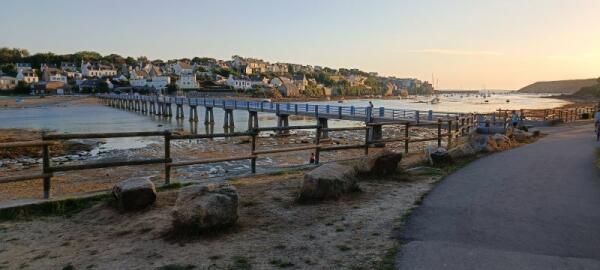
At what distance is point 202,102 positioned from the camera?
6256cm

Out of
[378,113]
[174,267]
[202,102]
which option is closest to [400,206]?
[174,267]

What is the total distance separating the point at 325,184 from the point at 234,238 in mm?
2369

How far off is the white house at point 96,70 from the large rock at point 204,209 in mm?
175045

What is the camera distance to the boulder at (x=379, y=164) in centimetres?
1006

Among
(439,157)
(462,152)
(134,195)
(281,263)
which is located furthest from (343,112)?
(281,263)

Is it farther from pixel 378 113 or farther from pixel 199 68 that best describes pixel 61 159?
pixel 199 68

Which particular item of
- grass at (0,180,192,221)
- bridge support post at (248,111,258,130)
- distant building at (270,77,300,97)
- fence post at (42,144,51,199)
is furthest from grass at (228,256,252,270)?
distant building at (270,77,300,97)

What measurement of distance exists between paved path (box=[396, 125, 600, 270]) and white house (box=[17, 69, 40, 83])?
158 metres

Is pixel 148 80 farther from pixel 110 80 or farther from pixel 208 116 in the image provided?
pixel 208 116

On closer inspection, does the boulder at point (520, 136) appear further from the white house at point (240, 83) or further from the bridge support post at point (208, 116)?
the white house at point (240, 83)

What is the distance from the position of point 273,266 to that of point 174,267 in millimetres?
1121

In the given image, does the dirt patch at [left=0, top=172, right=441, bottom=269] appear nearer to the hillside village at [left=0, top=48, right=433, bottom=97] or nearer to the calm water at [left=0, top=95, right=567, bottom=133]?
the calm water at [left=0, top=95, right=567, bottom=133]

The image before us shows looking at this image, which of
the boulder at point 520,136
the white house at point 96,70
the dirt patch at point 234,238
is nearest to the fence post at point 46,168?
the dirt patch at point 234,238

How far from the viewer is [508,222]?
6.66 meters
